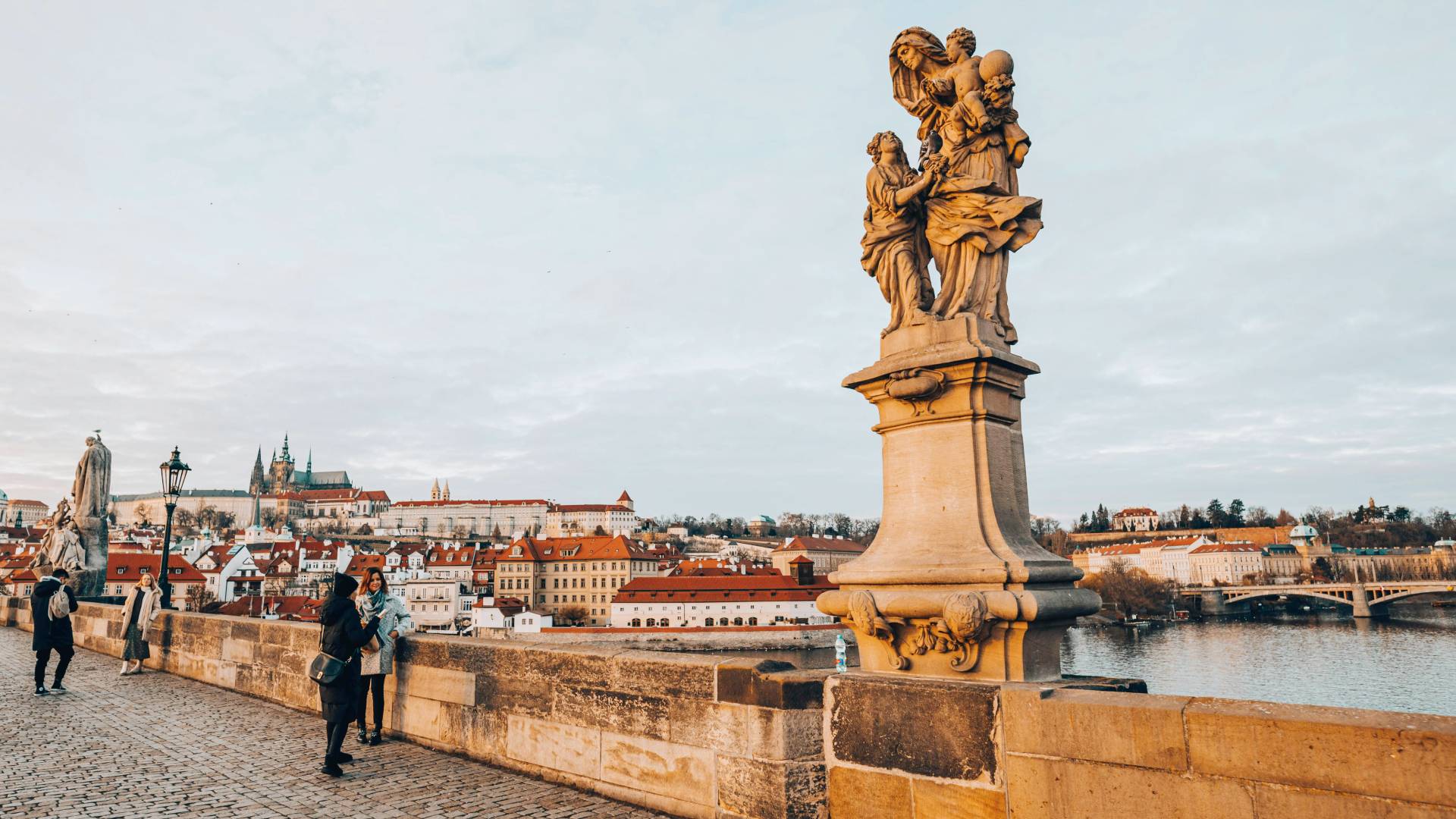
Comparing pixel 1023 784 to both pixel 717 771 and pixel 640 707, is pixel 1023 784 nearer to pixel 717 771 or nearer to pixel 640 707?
pixel 717 771

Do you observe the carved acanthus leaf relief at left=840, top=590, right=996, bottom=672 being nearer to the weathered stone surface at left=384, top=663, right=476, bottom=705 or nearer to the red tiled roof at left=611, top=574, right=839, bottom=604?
the weathered stone surface at left=384, top=663, right=476, bottom=705

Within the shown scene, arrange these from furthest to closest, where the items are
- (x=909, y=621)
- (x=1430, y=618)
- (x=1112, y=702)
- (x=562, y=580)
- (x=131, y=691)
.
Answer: (x=562, y=580) < (x=1430, y=618) < (x=131, y=691) < (x=909, y=621) < (x=1112, y=702)

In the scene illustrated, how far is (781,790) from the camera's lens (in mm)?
3732

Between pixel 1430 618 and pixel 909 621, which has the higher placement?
pixel 909 621

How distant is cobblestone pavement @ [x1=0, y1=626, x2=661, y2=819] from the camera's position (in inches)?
174

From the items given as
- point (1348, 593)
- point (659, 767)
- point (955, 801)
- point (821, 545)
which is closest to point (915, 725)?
point (955, 801)

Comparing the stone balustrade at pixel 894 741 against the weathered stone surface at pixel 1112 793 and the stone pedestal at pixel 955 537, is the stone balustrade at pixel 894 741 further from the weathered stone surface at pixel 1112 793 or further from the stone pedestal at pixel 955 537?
the stone pedestal at pixel 955 537

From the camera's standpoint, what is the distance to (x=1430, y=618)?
74312mm

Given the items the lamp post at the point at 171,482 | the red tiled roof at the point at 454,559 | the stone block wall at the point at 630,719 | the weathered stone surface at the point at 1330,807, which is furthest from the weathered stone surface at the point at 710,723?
the red tiled roof at the point at 454,559

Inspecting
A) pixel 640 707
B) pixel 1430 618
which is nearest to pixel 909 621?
pixel 640 707

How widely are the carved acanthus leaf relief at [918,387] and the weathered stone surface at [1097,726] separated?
1.23m

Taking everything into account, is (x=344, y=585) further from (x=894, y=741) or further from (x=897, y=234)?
(x=897, y=234)

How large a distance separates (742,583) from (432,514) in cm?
10883

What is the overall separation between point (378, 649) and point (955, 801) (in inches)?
174
